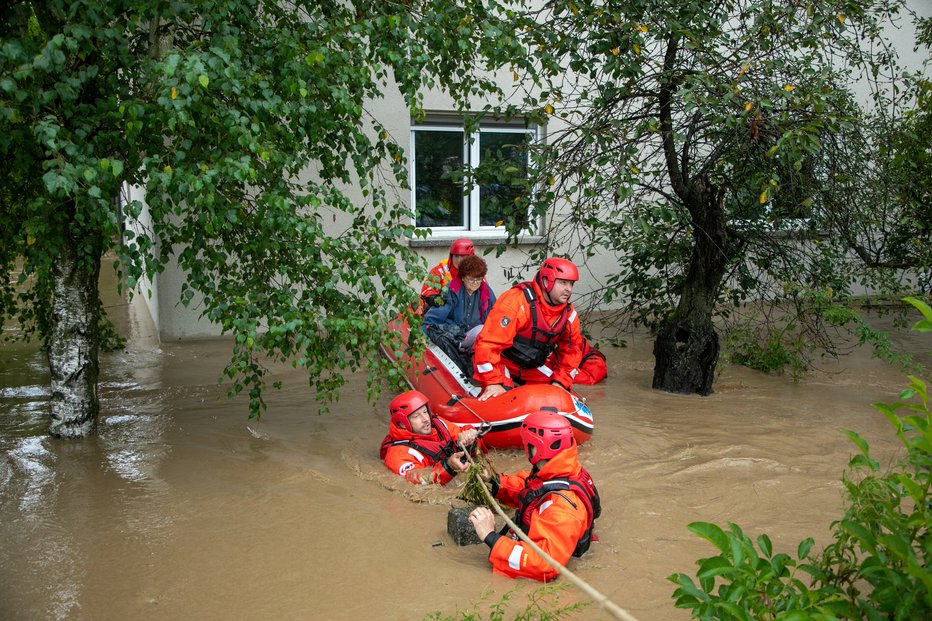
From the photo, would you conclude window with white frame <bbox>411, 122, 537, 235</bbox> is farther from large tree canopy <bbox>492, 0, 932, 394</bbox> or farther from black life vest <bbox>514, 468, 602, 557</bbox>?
black life vest <bbox>514, 468, 602, 557</bbox>

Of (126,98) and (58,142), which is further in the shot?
(126,98)

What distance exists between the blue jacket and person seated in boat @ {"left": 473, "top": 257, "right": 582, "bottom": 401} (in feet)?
4.25

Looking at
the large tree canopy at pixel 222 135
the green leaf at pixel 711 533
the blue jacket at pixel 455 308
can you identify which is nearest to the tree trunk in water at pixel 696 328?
the blue jacket at pixel 455 308

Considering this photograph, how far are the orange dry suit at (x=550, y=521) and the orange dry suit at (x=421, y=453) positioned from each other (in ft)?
3.65

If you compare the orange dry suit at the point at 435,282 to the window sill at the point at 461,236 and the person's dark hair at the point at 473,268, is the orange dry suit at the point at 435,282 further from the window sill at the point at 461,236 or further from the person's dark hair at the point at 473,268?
the window sill at the point at 461,236

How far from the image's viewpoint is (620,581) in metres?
4.23

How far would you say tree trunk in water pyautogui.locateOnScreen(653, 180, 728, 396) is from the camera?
802 cm

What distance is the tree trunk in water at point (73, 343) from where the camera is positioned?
6.08 m

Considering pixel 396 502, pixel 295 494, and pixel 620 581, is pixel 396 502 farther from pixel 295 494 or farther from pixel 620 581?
pixel 620 581

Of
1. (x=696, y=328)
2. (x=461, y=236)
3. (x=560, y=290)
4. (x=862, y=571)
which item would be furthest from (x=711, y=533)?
(x=461, y=236)

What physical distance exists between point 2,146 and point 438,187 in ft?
23.1

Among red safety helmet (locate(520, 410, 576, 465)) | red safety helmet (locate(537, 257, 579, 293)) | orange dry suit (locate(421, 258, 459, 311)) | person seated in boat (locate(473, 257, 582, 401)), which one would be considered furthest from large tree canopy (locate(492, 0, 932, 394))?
red safety helmet (locate(520, 410, 576, 465))

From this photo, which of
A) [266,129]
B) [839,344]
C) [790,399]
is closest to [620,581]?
[266,129]

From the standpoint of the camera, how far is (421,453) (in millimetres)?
5832
